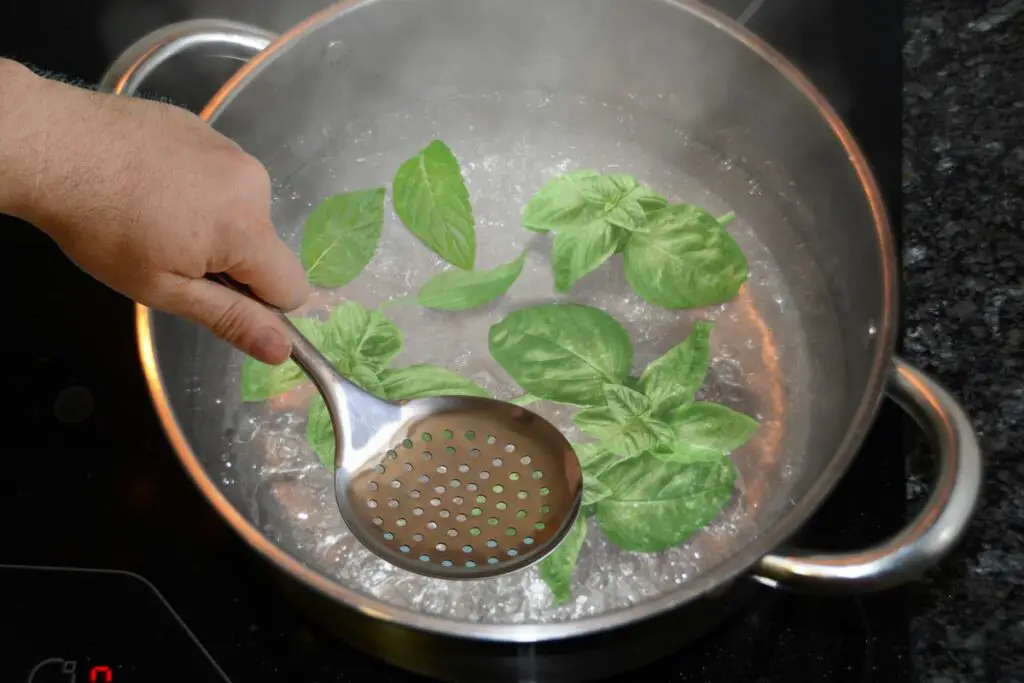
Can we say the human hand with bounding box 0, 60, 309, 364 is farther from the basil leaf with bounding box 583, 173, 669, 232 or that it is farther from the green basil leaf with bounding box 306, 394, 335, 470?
the basil leaf with bounding box 583, 173, 669, 232

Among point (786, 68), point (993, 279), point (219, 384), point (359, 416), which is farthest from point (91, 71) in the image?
point (993, 279)

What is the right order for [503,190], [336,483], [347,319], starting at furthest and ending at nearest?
[503,190]
[347,319]
[336,483]

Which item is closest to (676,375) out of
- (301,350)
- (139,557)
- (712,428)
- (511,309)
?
(712,428)

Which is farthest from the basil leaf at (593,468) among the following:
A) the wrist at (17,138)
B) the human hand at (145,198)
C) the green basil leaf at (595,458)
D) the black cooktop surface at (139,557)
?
the wrist at (17,138)

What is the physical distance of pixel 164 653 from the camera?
0.55 m

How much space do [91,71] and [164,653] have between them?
47 centimetres

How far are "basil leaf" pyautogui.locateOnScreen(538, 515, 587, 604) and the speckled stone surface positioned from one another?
208mm

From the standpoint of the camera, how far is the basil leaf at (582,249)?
684mm

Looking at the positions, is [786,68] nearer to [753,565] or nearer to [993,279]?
[993,279]

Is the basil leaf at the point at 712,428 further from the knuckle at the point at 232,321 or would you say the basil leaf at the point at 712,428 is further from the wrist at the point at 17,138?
the wrist at the point at 17,138

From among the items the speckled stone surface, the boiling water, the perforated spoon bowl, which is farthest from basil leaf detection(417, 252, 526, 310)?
the speckled stone surface

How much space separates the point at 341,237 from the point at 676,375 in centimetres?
28

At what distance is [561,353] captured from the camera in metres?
0.63

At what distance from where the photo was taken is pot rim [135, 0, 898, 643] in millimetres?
425
